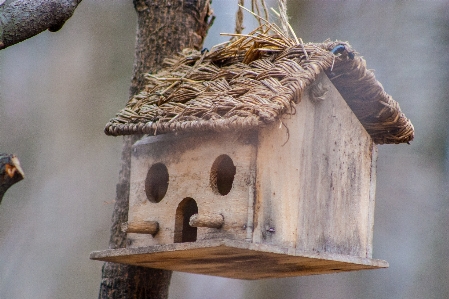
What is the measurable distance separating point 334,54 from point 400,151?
8.06 ft

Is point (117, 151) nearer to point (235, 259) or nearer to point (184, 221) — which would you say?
point (184, 221)

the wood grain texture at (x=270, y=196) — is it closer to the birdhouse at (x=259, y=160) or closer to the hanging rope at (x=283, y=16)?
the birdhouse at (x=259, y=160)

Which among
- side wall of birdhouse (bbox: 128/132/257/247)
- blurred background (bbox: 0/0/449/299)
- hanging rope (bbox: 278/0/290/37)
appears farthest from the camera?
blurred background (bbox: 0/0/449/299)

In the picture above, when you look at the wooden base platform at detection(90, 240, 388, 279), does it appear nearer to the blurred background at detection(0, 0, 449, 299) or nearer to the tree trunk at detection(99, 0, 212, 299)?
the tree trunk at detection(99, 0, 212, 299)

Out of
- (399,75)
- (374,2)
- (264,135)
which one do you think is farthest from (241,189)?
(374,2)

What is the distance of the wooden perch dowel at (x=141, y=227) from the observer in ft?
7.38

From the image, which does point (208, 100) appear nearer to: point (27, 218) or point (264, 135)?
point (264, 135)

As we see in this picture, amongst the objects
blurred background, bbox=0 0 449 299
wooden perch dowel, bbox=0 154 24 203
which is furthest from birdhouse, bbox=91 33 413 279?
blurred background, bbox=0 0 449 299

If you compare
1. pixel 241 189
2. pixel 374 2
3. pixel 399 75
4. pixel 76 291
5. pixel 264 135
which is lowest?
pixel 76 291

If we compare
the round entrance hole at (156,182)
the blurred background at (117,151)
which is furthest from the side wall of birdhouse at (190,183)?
the blurred background at (117,151)

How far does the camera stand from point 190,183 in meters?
2.24

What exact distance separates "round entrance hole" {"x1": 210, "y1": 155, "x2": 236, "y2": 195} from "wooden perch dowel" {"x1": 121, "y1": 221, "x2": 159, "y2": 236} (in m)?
0.25

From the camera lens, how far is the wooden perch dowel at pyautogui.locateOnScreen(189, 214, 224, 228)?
2004 mm

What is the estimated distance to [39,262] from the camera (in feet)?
18.1
